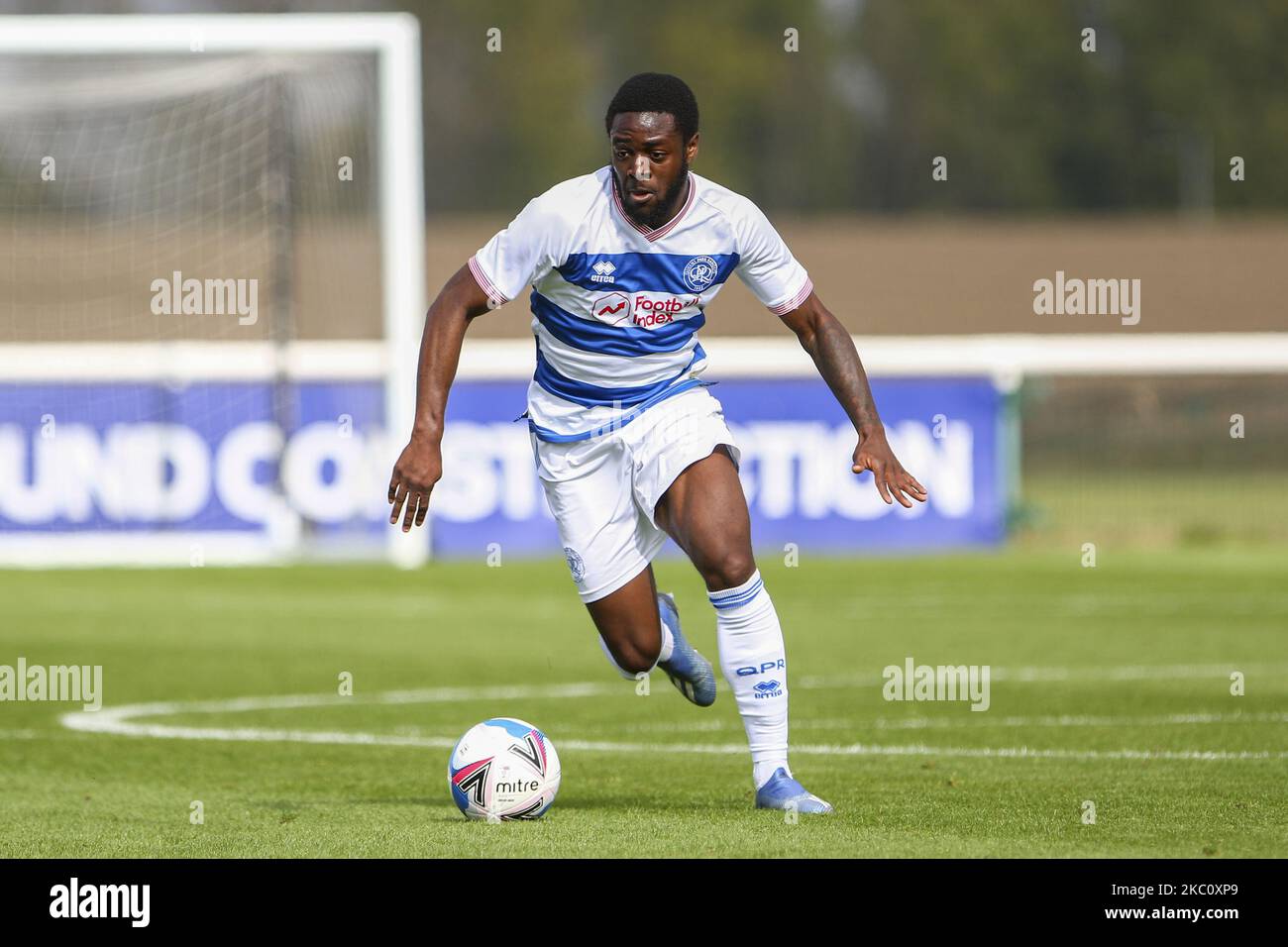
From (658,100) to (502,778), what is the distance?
90.4 inches

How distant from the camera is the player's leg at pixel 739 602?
7.31m

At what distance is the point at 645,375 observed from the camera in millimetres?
7727

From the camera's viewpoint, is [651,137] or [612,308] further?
[612,308]

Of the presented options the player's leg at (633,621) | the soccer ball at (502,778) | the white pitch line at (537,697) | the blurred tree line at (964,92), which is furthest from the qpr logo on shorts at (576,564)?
the blurred tree line at (964,92)

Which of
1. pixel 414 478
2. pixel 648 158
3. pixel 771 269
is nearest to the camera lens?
pixel 414 478

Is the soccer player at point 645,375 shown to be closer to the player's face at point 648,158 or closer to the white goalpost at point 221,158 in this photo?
the player's face at point 648,158

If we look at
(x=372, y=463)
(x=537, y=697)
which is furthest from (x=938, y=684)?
(x=372, y=463)

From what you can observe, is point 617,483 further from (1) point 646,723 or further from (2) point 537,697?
(2) point 537,697

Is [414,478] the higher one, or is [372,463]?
[372,463]

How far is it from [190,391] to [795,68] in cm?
4064

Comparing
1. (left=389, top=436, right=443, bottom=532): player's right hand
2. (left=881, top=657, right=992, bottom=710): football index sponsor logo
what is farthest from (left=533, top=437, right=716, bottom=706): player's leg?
(left=881, top=657, right=992, bottom=710): football index sponsor logo
